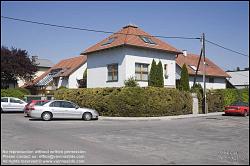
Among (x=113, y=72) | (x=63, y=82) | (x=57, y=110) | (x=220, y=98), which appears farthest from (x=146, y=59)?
(x=63, y=82)

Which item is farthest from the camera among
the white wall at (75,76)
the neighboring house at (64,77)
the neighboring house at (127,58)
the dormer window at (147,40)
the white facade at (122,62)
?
Answer: the neighboring house at (64,77)

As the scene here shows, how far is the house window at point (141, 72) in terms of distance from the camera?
3038 centimetres

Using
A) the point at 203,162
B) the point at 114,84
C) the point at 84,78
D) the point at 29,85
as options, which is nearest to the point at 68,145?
the point at 203,162

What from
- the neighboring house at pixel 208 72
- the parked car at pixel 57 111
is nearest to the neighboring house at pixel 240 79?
the neighboring house at pixel 208 72

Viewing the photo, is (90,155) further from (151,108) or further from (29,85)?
(29,85)

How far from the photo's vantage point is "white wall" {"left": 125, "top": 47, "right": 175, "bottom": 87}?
1171 inches

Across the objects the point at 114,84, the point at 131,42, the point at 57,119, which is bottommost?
the point at 57,119

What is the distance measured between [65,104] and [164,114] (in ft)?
28.0

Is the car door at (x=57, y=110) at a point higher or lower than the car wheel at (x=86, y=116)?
higher

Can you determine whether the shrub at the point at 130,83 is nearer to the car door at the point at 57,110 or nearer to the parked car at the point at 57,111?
the parked car at the point at 57,111

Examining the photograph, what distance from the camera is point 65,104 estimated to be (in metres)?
22.2

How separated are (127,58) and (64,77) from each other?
16.9 meters

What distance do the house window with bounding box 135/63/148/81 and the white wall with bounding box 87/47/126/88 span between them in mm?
1529

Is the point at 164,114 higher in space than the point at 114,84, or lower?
lower
